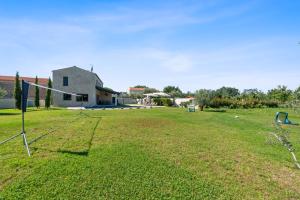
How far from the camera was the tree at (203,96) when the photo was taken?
26.8 metres

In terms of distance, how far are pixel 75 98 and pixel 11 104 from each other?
10.3 metres

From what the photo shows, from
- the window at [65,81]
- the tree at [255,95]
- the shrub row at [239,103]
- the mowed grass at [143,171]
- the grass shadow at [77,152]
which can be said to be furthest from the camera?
the tree at [255,95]

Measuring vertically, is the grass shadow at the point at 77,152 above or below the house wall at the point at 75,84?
below

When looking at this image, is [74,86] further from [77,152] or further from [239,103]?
[239,103]

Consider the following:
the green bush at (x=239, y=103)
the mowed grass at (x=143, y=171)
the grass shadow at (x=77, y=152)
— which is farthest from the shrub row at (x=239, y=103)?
the grass shadow at (x=77, y=152)

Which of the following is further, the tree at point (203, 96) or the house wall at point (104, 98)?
the house wall at point (104, 98)

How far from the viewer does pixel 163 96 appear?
41.2 metres

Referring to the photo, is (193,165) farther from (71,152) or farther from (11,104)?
(11,104)

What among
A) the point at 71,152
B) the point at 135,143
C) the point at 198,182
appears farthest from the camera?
the point at 135,143

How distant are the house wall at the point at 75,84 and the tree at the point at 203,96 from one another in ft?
59.4

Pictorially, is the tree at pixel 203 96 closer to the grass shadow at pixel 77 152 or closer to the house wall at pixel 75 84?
the house wall at pixel 75 84

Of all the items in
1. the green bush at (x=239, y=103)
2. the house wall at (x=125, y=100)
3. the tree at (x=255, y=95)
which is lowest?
the green bush at (x=239, y=103)

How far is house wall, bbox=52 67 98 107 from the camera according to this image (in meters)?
31.2

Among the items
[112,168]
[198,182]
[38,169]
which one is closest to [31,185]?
[38,169]
